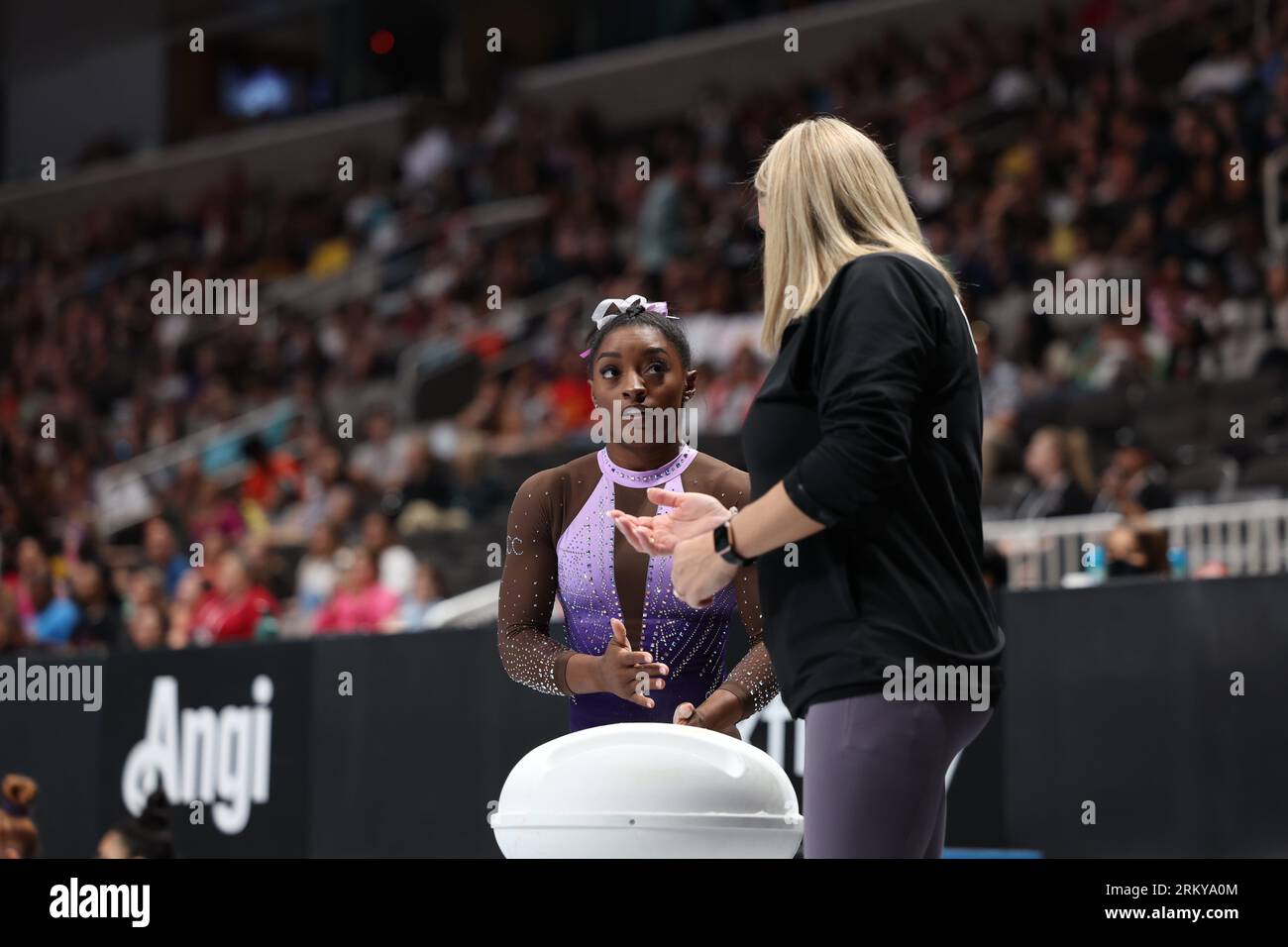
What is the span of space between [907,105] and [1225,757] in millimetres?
9657

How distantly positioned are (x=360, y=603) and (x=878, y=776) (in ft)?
23.9

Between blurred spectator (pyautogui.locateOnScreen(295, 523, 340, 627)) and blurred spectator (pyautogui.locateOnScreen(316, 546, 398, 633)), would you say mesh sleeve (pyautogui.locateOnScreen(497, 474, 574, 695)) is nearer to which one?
blurred spectator (pyautogui.locateOnScreen(316, 546, 398, 633))

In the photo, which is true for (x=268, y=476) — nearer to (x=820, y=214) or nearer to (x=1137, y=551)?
(x=1137, y=551)

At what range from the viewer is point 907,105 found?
49.0 ft

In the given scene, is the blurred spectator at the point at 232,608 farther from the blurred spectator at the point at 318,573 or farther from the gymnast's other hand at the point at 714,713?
the gymnast's other hand at the point at 714,713

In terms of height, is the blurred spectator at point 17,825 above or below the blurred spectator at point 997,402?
below

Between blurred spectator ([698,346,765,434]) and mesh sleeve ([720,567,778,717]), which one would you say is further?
blurred spectator ([698,346,765,434])

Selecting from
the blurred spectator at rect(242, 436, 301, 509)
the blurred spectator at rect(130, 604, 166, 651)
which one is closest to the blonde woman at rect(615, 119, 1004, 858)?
the blurred spectator at rect(130, 604, 166, 651)

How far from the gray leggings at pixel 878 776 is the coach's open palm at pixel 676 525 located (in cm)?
38

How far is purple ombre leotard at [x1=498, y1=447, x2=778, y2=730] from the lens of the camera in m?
3.12

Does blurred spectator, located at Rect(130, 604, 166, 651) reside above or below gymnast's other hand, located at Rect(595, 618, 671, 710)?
below

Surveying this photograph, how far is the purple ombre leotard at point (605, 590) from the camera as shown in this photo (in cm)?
312

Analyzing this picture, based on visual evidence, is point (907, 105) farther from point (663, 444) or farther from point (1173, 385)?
point (663, 444)

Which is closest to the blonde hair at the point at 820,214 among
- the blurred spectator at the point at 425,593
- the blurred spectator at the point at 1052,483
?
the blurred spectator at the point at 1052,483
